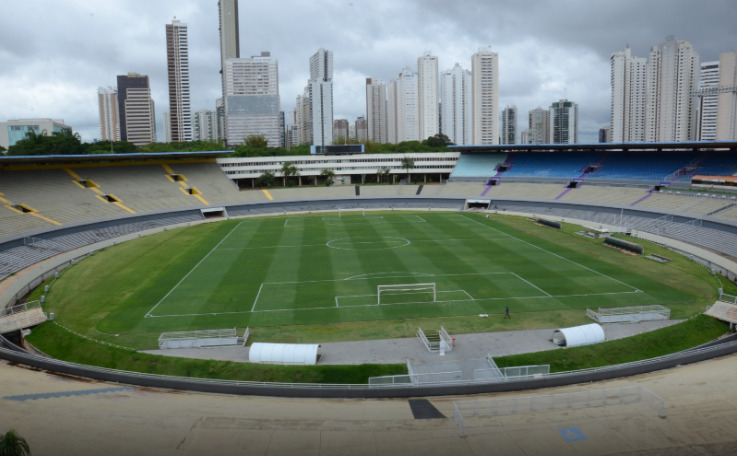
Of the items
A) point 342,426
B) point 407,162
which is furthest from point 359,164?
point 342,426

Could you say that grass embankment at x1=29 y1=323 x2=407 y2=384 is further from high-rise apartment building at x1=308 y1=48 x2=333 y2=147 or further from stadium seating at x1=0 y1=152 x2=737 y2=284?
high-rise apartment building at x1=308 y1=48 x2=333 y2=147

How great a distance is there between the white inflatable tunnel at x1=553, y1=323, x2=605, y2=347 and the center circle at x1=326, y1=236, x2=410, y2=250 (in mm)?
21689

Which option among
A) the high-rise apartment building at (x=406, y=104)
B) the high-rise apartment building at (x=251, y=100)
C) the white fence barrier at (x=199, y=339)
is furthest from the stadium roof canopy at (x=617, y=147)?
the high-rise apartment building at (x=251, y=100)

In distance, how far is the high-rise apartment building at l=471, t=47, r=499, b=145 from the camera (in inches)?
6352

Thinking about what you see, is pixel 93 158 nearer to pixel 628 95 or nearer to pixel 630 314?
pixel 630 314

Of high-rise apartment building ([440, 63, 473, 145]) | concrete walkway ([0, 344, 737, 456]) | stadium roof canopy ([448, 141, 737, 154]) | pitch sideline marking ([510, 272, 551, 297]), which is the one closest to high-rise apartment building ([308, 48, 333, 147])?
high-rise apartment building ([440, 63, 473, 145])

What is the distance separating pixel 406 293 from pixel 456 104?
157 meters

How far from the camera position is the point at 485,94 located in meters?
164

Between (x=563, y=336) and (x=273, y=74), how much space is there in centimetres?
17317

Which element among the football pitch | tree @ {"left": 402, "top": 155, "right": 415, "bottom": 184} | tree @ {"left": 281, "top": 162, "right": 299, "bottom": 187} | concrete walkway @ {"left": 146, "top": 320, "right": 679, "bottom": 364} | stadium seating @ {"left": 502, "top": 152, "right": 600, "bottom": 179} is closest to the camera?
concrete walkway @ {"left": 146, "top": 320, "right": 679, "bottom": 364}

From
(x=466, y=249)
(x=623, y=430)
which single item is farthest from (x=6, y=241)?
(x=623, y=430)

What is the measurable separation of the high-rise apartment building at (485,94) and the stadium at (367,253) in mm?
86752

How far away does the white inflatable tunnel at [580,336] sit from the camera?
2222 cm

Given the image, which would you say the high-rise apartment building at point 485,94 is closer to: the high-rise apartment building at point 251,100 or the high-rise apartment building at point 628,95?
the high-rise apartment building at point 628,95
